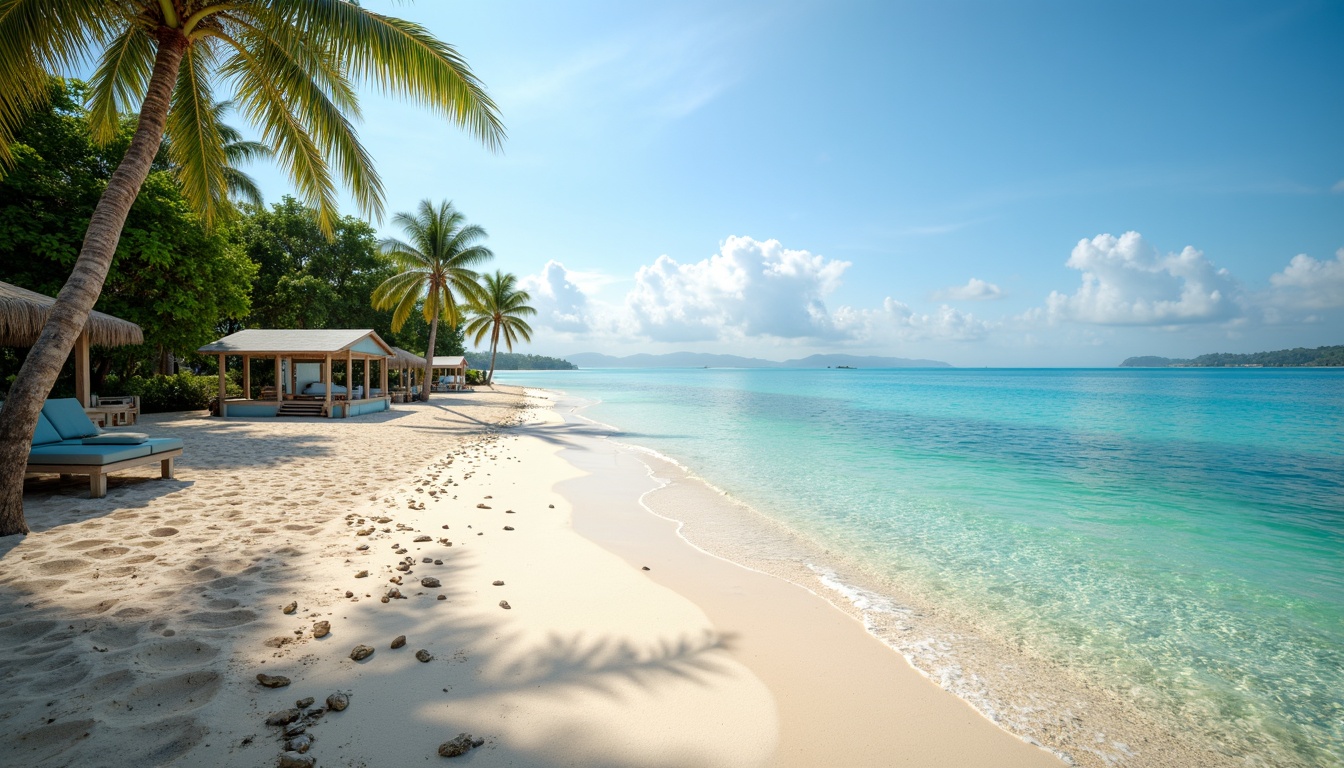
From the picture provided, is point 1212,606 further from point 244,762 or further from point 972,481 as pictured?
point 244,762

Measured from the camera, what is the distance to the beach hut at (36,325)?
821cm

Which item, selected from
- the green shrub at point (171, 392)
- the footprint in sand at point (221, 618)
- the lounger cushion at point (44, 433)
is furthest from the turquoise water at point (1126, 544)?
the green shrub at point (171, 392)

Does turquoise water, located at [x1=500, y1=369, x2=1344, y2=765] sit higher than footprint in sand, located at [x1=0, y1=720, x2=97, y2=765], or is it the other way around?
footprint in sand, located at [x1=0, y1=720, x2=97, y2=765]

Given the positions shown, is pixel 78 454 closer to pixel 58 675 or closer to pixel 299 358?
pixel 58 675

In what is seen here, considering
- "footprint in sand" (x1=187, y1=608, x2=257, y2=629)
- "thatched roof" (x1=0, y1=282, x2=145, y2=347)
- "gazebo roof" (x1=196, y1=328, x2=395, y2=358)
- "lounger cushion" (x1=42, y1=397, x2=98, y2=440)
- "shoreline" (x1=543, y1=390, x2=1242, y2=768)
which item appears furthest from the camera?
"gazebo roof" (x1=196, y1=328, x2=395, y2=358)

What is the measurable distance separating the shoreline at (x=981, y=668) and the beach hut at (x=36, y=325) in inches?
387

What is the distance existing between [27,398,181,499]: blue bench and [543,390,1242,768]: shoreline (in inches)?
242

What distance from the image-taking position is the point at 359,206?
787cm

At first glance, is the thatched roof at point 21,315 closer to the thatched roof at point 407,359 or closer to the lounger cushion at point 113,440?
the lounger cushion at point 113,440

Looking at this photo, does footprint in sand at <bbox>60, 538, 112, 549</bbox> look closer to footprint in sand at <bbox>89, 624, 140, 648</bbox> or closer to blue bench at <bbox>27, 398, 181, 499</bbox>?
blue bench at <bbox>27, 398, 181, 499</bbox>

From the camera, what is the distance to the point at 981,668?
138 inches

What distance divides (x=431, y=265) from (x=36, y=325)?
57.9 ft

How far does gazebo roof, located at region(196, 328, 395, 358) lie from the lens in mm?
16609

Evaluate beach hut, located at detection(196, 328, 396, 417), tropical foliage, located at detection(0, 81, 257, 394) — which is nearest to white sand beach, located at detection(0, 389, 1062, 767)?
tropical foliage, located at detection(0, 81, 257, 394)
